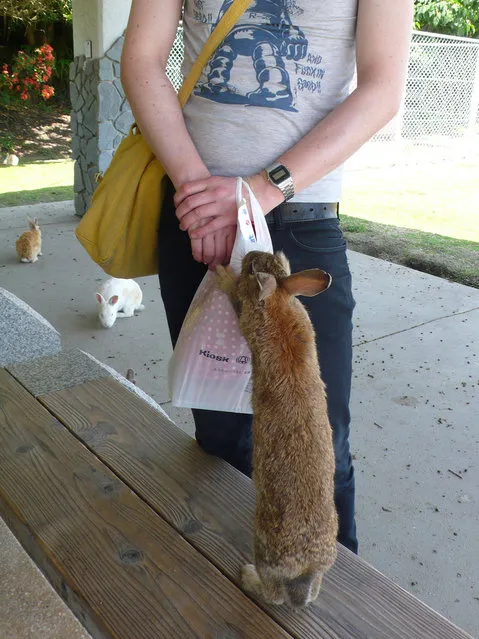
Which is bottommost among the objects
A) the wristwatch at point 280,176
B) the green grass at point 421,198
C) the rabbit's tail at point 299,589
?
the green grass at point 421,198

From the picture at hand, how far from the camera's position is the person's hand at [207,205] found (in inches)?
60.8

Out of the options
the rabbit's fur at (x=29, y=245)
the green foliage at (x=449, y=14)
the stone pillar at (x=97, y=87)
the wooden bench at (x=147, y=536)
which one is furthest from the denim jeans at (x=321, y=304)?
the green foliage at (x=449, y=14)

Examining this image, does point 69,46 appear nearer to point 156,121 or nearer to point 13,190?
point 13,190

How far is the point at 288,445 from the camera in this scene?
1.32m

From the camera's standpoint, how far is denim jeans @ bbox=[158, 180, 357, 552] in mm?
1717

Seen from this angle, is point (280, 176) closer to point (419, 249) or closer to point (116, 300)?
point (116, 300)

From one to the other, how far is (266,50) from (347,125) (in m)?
0.28

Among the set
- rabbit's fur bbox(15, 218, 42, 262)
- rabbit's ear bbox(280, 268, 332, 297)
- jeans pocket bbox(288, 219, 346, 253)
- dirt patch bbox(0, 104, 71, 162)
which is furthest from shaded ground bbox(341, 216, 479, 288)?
dirt patch bbox(0, 104, 71, 162)

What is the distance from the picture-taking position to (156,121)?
1.69m

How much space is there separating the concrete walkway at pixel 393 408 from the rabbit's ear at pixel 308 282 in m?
0.93

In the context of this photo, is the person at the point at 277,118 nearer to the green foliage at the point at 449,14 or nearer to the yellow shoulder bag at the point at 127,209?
the yellow shoulder bag at the point at 127,209

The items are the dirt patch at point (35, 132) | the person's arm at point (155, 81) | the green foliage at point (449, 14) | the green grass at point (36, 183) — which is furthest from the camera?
the green foliage at point (449, 14)

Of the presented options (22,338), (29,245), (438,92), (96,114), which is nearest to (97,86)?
(96,114)

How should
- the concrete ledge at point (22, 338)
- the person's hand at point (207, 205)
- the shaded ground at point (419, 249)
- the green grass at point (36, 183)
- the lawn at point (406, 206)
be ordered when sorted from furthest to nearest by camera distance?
the green grass at point (36, 183), the lawn at point (406, 206), the shaded ground at point (419, 249), the concrete ledge at point (22, 338), the person's hand at point (207, 205)
